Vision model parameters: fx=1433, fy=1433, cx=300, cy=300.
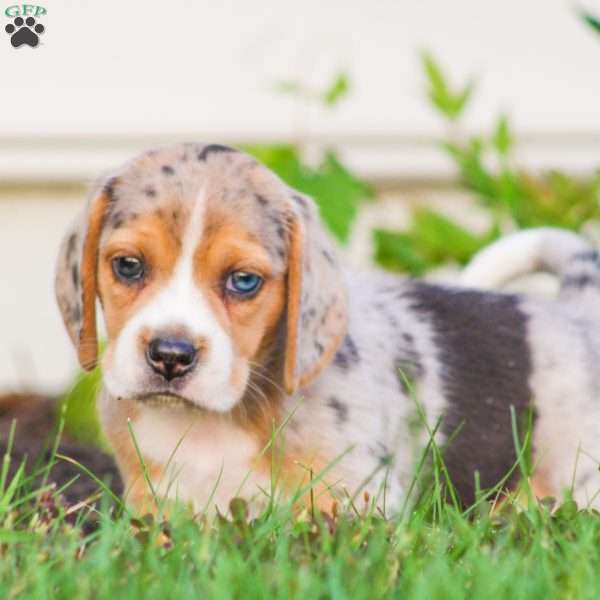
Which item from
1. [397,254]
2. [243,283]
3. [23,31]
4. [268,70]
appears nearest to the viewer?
[243,283]

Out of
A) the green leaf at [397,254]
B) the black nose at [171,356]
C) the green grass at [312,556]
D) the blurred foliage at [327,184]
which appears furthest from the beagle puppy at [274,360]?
the green leaf at [397,254]

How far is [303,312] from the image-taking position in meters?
4.14

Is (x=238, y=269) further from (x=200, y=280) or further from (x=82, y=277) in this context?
(x=82, y=277)

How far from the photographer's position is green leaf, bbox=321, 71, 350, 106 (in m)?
7.35

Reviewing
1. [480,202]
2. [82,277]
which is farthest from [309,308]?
[480,202]

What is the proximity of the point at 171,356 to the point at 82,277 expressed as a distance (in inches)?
21.6

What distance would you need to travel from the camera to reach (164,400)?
3.96 m

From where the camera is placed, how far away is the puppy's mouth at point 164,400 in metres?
3.93

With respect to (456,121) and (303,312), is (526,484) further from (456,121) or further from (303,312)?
(456,121)

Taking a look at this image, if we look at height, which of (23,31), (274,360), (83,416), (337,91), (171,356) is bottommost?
(83,416)

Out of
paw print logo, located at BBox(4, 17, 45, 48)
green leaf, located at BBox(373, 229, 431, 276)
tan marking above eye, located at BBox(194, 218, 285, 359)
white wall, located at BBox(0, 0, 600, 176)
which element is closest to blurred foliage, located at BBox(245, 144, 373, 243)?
green leaf, located at BBox(373, 229, 431, 276)

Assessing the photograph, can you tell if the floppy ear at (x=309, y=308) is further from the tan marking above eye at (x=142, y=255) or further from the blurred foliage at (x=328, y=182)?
the blurred foliage at (x=328, y=182)

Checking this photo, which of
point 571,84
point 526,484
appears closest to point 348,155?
point 571,84

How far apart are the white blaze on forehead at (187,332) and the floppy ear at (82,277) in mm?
330
